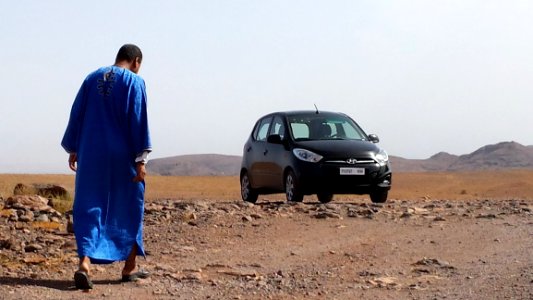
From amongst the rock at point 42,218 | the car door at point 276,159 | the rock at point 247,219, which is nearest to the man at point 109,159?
the rock at point 42,218

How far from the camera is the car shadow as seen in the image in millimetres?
7939

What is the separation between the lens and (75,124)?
802 cm

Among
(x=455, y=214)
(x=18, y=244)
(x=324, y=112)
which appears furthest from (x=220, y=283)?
(x=324, y=112)

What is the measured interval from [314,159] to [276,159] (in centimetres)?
105

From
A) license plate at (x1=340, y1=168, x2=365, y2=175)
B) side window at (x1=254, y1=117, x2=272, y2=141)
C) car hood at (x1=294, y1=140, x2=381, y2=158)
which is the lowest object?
license plate at (x1=340, y1=168, x2=365, y2=175)

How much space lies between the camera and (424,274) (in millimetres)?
9102

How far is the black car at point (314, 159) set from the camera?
15797mm

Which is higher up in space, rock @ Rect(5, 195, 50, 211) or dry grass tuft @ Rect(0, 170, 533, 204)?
rock @ Rect(5, 195, 50, 211)

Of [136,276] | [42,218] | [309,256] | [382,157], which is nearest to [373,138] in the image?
[382,157]

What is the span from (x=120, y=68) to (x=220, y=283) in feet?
6.59

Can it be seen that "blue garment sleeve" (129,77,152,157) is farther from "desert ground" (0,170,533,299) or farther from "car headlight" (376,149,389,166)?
"car headlight" (376,149,389,166)

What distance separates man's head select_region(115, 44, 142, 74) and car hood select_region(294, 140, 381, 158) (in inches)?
316

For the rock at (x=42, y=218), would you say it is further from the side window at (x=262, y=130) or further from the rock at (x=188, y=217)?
the side window at (x=262, y=130)

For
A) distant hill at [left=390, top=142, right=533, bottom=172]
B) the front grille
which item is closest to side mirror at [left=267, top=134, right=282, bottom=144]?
the front grille
